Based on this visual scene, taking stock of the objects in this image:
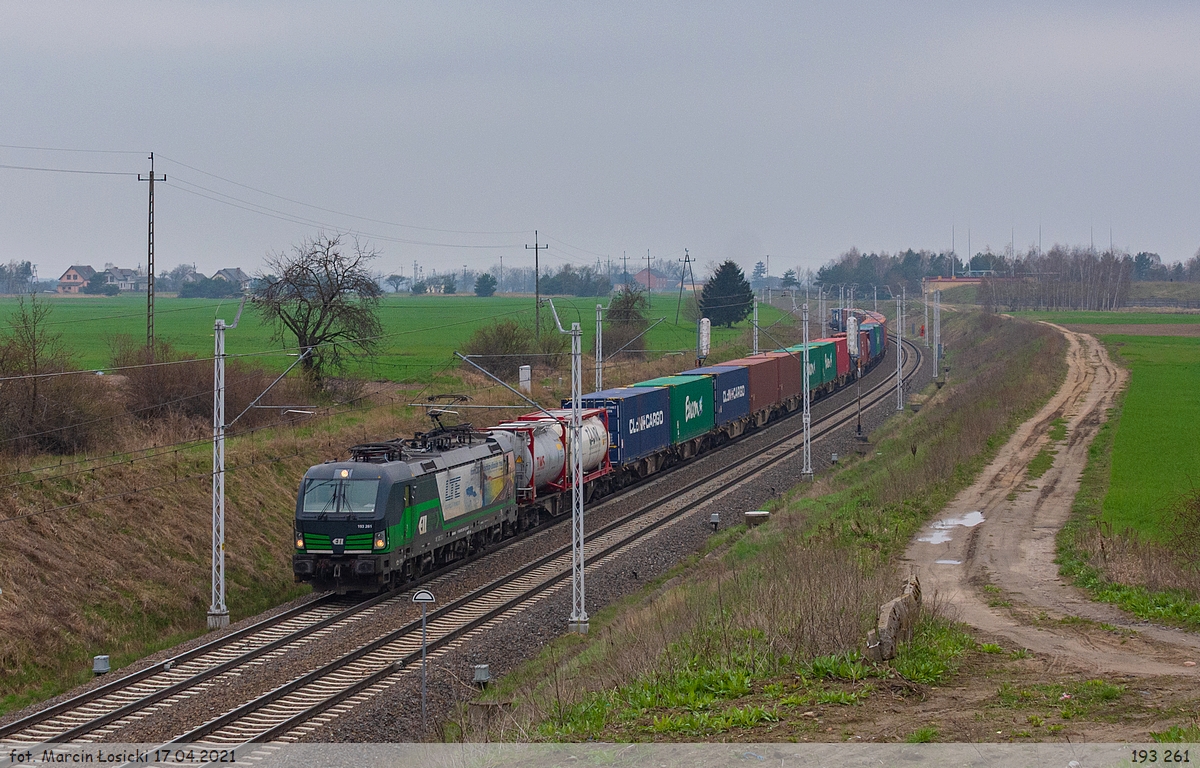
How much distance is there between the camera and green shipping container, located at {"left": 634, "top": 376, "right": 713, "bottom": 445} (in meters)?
44.5

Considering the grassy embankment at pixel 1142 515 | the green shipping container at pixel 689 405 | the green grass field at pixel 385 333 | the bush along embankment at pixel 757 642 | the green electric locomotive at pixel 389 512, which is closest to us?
the bush along embankment at pixel 757 642

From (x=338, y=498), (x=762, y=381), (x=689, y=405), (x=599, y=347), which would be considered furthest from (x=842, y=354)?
(x=338, y=498)

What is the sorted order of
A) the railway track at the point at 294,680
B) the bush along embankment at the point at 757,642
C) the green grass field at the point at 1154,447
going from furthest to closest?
the green grass field at the point at 1154,447 → the railway track at the point at 294,680 → the bush along embankment at the point at 757,642

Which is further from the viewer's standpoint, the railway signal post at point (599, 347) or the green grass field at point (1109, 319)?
the green grass field at point (1109, 319)

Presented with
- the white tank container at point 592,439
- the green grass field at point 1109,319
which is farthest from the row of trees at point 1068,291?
the white tank container at point 592,439

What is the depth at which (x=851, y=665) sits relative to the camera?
585 inches

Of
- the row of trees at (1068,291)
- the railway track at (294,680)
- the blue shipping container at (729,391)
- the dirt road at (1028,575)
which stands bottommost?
the railway track at (294,680)

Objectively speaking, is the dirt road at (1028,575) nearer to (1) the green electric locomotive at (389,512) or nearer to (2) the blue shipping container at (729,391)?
(1) the green electric locomotive at (389,512)

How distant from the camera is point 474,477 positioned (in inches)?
1157

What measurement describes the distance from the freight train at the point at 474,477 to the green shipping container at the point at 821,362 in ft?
44.0

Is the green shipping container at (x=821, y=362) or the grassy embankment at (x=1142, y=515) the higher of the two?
the green shipping container at (x=821, y=362)

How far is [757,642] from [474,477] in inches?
567

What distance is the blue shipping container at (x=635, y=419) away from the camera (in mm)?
38656

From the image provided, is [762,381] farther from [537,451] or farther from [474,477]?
[474,477]
